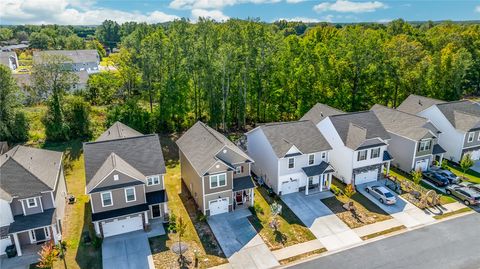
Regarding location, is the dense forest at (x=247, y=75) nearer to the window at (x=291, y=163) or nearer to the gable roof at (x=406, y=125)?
the gable roof at (x=406, y=125)

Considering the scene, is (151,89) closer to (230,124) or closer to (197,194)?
(230,124)

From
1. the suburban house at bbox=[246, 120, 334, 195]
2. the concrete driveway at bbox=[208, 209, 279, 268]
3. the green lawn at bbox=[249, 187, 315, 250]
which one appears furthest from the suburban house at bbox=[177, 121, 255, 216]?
the suburban house at bbox=[246, 120, 334, 195]

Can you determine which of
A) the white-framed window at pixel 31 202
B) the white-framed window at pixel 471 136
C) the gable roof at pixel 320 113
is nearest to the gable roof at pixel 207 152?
the white-framed window at pixel 31 202

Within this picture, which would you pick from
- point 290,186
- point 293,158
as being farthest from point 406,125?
point 290,186

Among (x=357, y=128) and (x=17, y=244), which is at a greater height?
(x=357, y=128)

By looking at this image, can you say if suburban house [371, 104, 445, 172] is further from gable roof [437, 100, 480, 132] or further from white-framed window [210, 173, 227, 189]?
white-framed window [210, 173, 227, 189]

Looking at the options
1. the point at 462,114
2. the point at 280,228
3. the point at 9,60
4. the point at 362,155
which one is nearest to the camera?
the point at 280,228

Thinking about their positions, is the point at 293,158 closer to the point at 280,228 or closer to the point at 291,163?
the point at 291,163
